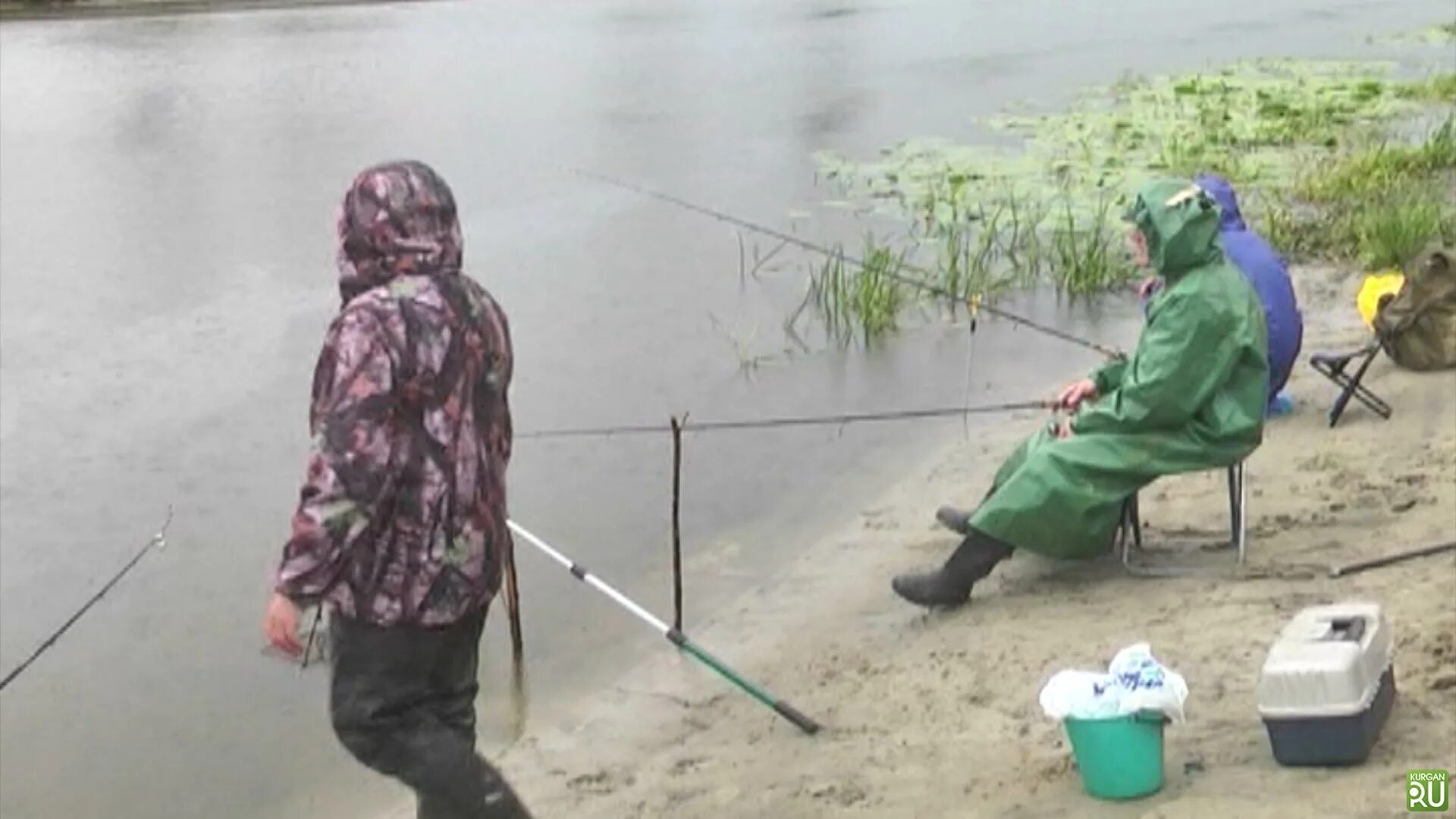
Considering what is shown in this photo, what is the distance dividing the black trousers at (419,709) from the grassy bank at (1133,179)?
6646mm

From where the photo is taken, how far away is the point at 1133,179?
13.8m

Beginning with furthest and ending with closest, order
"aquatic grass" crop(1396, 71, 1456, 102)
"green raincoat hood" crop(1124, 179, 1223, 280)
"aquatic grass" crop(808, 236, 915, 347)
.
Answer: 1. "aquatic grass" crop(1396, 71, 1456, 102)
2. "aquatic grass" crop(808, 236, 915, 347)
3. "green raincoat hood" crop(1124, 179, 1223, 280)

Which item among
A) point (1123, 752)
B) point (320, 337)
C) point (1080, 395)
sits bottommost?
point (320, 337)

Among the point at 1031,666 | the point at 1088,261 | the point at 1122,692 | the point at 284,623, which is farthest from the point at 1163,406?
the point at 1088,261

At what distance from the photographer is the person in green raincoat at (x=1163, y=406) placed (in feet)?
17.6

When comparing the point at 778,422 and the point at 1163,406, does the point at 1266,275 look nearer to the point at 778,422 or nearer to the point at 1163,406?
the point at 1163,406

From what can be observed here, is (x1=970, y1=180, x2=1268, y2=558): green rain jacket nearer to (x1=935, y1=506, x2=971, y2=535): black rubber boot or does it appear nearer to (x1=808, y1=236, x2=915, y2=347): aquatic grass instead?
(x1=935, y1=506, x2=971, y2=535): black rubber boot

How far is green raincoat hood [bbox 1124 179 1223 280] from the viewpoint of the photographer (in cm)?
538

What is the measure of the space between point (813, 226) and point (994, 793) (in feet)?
29.9

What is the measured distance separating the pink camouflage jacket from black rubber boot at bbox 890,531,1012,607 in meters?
2.49

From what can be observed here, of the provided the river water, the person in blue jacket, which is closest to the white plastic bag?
the river water

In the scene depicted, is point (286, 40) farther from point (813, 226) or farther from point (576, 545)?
point (576, 545)

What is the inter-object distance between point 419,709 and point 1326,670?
162 centimetres

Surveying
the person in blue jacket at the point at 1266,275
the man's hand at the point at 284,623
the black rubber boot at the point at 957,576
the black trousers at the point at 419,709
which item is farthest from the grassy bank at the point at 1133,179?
the man's hand at the point at 284,623
